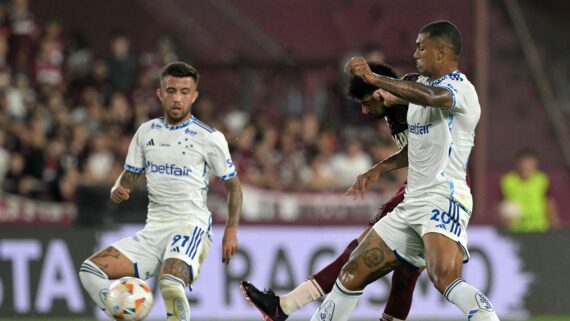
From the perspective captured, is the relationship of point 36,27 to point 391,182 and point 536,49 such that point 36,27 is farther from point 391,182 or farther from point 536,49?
point 536,49

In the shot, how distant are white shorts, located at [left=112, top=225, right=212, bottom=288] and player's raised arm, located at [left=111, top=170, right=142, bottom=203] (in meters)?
0.31

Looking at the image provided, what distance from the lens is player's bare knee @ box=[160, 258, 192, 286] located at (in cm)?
793

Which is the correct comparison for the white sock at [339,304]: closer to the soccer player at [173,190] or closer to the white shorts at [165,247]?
the soccer player at [173,190]

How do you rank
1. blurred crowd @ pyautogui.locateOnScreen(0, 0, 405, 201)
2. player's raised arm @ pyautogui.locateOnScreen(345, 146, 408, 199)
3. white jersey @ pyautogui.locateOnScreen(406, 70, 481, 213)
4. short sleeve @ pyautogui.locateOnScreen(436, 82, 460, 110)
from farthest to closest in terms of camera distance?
blurred crowd @ pyautogui.locateOnScreen(0, 0, 405, 201) < player's raised arm @ pyautogui.locateOnScreen(345, 146, 408, 199) < white jersey @ pyautogui.locateOnScreen(406, 70, 481, 213) < short sleeve @ pyautogui.locateOnScreen(436, 82, 460, 110)

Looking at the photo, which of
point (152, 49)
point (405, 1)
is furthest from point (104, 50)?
point (405, 1)

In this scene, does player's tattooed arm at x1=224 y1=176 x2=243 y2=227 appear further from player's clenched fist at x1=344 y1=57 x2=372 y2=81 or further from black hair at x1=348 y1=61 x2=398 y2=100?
player's clenched fist at x1=344 y1=57 x2=372 y2=81

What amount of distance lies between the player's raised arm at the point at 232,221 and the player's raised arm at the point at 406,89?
1597mm

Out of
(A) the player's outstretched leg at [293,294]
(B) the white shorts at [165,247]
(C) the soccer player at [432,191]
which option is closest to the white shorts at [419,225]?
(C) the soccer player at [432,191]

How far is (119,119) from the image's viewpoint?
15008mm

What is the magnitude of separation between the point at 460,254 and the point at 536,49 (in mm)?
11366

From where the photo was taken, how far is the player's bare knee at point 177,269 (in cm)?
793

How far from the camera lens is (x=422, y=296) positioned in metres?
12.2

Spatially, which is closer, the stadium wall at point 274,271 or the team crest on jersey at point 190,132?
the team crest on jersey at point 190,132

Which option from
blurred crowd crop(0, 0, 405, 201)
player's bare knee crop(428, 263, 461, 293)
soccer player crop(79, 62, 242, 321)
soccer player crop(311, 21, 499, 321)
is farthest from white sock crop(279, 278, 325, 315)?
blurred crowd crop(0, 0, 405, 201)
